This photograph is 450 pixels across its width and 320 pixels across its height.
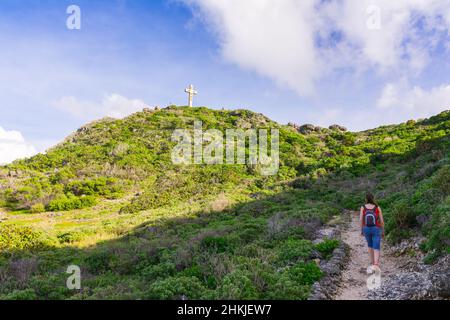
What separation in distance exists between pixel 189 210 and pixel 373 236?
1287 cm

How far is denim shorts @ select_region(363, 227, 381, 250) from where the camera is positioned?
8703 millimetres

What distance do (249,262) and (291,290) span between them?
1980 millimetres

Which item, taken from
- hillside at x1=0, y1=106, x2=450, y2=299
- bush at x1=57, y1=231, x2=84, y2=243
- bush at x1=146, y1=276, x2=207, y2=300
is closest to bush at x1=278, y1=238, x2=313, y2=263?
hillside at x1=0, y1=106, x2=450, y2=299

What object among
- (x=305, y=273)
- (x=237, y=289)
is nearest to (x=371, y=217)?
(x=305, y=273)

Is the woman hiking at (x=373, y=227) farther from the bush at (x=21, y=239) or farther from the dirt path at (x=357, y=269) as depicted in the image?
the bush at (x=21, y=239)

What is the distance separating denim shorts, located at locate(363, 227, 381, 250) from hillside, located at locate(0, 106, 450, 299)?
1132 millimetres

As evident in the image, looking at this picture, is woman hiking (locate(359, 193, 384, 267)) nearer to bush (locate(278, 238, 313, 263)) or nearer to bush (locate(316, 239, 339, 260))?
bush (locate(316, 239, 339, 260))

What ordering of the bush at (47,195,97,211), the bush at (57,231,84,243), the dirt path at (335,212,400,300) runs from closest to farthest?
1. the dirt path at (335,212,400,300)
2. the bush at (57,231,84,243)
3. the bush at (47,195,97,211)

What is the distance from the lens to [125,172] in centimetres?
3117

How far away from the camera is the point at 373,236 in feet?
28.9

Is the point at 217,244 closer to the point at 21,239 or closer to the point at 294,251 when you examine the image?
the point at 294,251

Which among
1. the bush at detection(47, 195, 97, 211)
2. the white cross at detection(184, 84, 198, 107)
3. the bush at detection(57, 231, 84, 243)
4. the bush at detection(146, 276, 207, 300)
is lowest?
the bush at detection(57, 231, 84, 243)

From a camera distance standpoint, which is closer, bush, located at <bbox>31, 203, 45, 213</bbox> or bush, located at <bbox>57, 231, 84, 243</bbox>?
bush, located at <bbox>57, 231, 84, 243</bbox>
